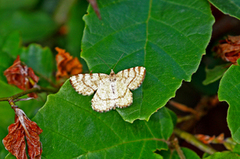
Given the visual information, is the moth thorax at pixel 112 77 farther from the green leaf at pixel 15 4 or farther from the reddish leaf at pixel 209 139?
the green leaf at pixel 15 4

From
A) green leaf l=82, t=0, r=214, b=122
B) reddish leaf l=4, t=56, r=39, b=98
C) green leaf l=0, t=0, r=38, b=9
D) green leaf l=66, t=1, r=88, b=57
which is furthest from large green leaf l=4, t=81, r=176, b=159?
green leaf l=0, t=0, r=38, b=9

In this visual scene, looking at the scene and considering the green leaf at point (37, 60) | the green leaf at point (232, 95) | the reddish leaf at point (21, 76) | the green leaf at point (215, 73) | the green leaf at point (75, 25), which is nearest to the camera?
the green leaf at point (232, 95)

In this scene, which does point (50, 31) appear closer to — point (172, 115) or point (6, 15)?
point (6, 15)

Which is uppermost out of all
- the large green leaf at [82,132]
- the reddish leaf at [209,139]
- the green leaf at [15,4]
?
the green leaf at [15,4]

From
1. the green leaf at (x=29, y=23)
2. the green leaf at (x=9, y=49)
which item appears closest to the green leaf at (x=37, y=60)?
the green leaf at (x=9, y=49)

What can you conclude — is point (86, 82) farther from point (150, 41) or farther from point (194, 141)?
point (194, 141)

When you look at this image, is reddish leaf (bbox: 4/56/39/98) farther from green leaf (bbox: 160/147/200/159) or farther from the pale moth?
green leaf (bbox: 160/147/200/159)

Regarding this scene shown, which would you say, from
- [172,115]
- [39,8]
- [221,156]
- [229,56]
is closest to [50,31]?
[39,8]
